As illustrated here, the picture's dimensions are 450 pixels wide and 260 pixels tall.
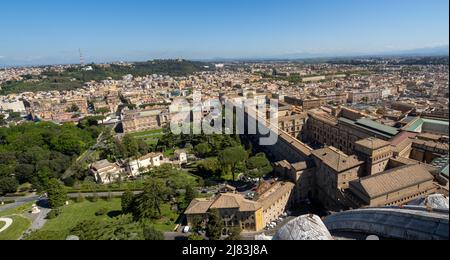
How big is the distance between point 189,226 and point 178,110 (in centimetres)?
3356

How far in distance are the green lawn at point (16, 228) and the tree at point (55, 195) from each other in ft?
6.40

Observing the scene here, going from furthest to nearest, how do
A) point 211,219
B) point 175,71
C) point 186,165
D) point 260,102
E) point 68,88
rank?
point 175,71 → point 68,88 → point 260,102 → point 186,165 → point 211,219

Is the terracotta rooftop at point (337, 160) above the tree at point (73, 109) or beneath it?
above

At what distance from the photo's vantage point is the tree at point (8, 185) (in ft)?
81.7

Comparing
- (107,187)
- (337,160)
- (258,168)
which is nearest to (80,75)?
(107,187)

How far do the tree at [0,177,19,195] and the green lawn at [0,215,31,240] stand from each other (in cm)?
488

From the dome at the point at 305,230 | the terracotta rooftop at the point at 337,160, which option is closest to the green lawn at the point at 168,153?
the terracotta rooftop at the point at 337,160

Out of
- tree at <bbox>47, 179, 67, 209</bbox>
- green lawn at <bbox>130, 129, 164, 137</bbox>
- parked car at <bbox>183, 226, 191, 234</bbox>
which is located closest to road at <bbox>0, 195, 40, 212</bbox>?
tree at <bbox>47, 179, 67, 209</bbox>

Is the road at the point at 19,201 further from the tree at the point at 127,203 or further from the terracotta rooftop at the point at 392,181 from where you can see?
the terracotta rooftop at the point at 392,181

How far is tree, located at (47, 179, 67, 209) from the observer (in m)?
22.2

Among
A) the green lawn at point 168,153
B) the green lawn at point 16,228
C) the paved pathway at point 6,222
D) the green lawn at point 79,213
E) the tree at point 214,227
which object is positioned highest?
the tree at point 214,227

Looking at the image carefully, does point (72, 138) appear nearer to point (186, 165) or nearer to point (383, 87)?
point (186, 165)
